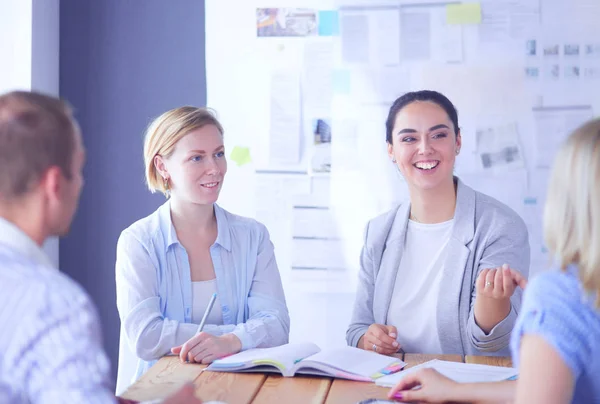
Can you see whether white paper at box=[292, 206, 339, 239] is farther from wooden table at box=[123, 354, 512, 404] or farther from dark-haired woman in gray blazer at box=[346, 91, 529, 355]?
wooden table at box=[123, 354, 512, 404]

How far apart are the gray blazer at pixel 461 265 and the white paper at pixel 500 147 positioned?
0.85 metres

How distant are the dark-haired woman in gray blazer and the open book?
0.22 metres

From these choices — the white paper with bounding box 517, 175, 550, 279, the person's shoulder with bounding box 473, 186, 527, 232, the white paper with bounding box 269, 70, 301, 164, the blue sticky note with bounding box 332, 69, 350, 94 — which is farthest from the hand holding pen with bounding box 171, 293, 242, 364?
the white paper with bounding box 517, 175, 550, 279

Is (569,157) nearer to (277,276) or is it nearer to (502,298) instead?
(502,298)

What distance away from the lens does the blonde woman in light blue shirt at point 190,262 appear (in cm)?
205

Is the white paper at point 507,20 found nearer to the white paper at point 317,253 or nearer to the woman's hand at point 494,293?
the white paper at point 317,253

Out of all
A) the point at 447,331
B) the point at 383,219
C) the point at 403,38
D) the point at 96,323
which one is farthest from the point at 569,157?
the point at 403,38

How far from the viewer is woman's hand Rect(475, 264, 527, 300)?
5.78ft

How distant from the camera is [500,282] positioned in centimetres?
179

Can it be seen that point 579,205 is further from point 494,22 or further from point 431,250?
point 494,22

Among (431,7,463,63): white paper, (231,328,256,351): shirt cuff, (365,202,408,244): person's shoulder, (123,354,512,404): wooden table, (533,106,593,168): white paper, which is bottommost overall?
(123,354,512,404): wooden table

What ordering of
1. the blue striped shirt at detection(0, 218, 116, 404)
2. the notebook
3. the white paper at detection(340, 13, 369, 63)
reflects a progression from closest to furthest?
the blue striped shirt at detection(0, 218, 116, 404), the notebook, the white paper at detection(340, 13, 369, 63)

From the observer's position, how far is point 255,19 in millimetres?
3281

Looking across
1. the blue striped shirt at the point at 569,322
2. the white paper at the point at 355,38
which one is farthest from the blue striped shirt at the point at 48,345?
the white paper at the point at 355,38
